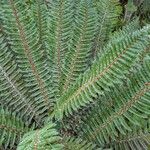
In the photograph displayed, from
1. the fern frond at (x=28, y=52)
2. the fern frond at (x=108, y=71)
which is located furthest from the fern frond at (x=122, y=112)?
the fern frond at (x=28, y=52)

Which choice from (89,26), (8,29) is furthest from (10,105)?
(89,26)

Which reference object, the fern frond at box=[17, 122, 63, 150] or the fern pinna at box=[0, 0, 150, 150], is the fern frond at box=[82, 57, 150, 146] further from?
the fern frond at box=[17, 122, 63, 150]

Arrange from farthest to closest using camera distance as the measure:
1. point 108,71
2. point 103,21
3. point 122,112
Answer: point 103,21
point 122,112
point 108,71

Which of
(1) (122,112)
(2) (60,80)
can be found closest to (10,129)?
(2) (60,80)

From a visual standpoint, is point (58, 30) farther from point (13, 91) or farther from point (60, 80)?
point (13, 91)

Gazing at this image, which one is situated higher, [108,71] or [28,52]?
[28,52]

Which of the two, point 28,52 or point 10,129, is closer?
point 10,129
